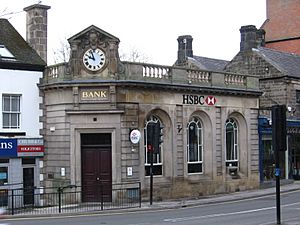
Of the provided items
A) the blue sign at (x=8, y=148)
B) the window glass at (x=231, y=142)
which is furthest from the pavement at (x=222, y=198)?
the blue sign at (x=8, y=148)

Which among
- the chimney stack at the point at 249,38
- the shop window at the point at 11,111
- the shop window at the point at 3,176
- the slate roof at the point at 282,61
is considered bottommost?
the shop window at the point at 3,176

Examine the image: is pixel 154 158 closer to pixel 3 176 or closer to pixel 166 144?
pixel 166 144

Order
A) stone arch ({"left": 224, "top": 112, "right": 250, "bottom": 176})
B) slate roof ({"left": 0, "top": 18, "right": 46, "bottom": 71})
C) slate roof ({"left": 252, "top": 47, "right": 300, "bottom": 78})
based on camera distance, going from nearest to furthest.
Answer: slate roof ({"left": 0, "top": 18, "right": 46, "bottom": 71}) < stone arch ({"left": 224, "top": 112, "right": 250, "bottom": 176}) < slate roof ({"left": 252, "top": 47, "right": 300, "bottom": 78})

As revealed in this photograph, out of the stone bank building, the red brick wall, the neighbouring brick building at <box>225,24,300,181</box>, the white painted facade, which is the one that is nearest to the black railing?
the stone bank building

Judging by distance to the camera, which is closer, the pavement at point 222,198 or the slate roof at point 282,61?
the pavement at point 222,198

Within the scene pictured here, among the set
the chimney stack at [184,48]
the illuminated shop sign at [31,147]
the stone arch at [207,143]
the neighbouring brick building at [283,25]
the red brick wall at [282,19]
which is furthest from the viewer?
the red brick wall at [282,19]

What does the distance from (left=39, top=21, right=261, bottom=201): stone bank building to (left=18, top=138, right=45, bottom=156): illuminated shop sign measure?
0.31 meters

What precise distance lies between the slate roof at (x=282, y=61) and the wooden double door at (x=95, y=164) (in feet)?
50.4

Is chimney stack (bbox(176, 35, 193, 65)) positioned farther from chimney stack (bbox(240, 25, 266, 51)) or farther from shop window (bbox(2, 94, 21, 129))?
shop window (bbox(2, 94, 21, 129))

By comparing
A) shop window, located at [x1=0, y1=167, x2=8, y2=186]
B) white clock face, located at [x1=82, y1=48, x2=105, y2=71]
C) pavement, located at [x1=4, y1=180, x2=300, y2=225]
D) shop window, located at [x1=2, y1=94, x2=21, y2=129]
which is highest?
white clock face, located at [x1=82, y1=48, x2=105, y2=71]

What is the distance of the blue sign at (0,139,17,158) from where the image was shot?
2776cm

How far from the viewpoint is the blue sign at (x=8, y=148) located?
27.8 metres

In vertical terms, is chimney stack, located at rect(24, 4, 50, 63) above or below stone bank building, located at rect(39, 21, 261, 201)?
above

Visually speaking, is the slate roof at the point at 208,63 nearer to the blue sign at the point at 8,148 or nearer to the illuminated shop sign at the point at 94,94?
the illuminated shop sign at the point at 94,94
